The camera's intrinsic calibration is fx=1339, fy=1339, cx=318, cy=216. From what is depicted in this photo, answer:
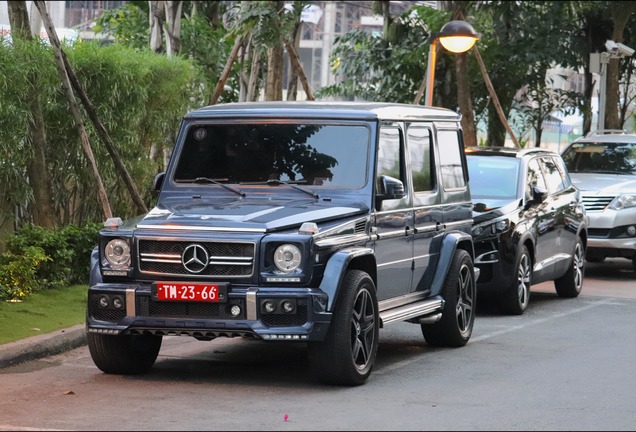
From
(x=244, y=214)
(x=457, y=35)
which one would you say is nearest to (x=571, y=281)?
(x=457, y=35)

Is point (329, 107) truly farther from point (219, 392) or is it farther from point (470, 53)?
point (470, 53)

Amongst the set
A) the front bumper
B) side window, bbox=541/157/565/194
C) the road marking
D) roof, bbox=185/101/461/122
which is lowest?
the road marking

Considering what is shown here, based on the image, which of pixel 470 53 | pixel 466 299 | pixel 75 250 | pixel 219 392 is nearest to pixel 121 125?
pixel 75 250

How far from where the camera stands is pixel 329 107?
1041cm

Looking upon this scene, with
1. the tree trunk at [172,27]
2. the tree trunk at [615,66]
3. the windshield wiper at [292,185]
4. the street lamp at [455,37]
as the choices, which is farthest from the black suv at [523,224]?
the tree trunk at [615,66]

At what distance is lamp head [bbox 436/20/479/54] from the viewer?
1822 cm

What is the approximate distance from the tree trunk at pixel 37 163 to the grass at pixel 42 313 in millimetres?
962

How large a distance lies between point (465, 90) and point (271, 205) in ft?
52.8

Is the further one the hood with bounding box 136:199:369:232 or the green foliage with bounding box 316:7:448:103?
the green foliage with bounding box 316:7:448:103

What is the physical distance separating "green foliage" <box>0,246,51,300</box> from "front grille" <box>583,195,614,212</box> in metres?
8.59

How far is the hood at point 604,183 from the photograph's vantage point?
61.7 feet

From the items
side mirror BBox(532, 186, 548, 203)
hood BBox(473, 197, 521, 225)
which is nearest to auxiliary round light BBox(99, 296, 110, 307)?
hood BBox(473, 197, 521, 225)

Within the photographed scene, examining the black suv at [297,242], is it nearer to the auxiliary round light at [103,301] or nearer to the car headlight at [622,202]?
the auxiliary round light at [103,301]

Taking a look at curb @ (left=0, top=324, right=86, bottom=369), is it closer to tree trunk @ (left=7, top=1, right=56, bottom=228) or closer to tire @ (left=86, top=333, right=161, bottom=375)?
tire @ (left=86, top=333, right=161, bottom=375)
